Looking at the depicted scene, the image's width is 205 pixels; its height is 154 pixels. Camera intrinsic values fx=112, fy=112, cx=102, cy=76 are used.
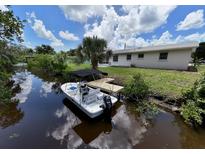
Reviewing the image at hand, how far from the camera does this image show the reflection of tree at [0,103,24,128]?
5.18 meters

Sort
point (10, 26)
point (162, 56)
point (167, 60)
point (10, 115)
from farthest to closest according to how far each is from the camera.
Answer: point (162, 56) < point (167, 60) < point (10, 115) < point (10, 26)

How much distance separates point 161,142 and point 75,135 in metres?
3.14

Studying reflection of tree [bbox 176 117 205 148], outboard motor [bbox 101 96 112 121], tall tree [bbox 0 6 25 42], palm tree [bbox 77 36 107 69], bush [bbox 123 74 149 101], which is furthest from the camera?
palm tree [bbox 77 36 107 69]

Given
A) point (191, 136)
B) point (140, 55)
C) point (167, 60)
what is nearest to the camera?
point (191, 136)

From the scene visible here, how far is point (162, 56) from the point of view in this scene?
14922 millimetres

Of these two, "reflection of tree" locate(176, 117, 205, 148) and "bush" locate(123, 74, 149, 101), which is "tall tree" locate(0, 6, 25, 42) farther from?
"reflection of tree" locate(176, 117, 205, 148)

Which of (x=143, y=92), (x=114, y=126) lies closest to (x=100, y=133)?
(x=114, y=126)

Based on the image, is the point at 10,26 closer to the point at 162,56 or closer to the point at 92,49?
the point at 92,49

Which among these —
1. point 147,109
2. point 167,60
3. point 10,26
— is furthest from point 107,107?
point 167,60

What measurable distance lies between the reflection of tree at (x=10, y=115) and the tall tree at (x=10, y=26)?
383 cm

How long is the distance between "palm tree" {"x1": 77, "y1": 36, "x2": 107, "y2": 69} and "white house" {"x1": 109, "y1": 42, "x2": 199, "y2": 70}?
6.73m

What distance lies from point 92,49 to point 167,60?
9.67 m

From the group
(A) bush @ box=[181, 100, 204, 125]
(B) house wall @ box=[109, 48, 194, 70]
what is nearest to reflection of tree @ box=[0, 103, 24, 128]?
(A) bush @ box=[181, 100, 204, 125]

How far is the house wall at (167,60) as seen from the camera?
13.0 m
